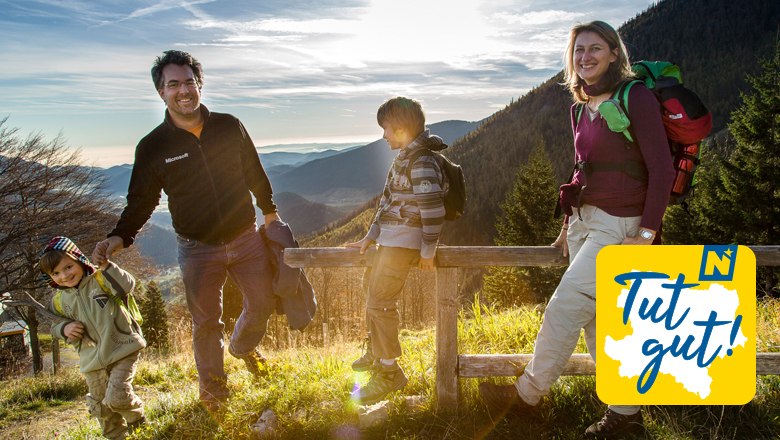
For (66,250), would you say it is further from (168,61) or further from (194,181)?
(168,61)

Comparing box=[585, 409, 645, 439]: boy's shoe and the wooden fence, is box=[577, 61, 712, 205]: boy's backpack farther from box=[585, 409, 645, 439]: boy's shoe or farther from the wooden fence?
box=[585, 409, 645, 439]: boy's shoe

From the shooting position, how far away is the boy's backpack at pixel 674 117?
8.45 feet

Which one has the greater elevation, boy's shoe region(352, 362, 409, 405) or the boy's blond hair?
the boy's blond hair

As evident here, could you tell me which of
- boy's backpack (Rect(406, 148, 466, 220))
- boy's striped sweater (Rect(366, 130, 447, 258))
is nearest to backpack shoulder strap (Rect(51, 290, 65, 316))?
boy's striped sweater (Rect(366, 130, 447, 258))

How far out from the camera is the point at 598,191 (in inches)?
108

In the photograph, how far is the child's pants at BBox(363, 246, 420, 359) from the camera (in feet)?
10.5

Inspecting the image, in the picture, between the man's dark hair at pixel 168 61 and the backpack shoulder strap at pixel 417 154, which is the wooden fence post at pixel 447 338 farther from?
the man's dark hair at pixel 168 61

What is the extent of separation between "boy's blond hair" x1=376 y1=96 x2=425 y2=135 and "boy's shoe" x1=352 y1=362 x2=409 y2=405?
169 cm

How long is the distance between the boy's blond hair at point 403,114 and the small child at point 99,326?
7.84 feet

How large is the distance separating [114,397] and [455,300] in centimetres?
268

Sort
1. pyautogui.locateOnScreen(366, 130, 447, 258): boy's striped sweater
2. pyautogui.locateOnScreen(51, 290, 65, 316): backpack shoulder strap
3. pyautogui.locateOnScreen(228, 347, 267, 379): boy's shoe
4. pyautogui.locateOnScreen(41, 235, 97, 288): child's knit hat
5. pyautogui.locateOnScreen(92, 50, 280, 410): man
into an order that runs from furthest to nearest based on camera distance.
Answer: pyautogui.locateOnScreen(228, 347, 267, 379): boy's shoe, pyautogui.locateOnScreen(51, 290, 65, 316): backpack shoulder strap, pyautogui.locateOnScreen(41, 235, 97, 288): child's knit hat, pyautogui.locateOnScreen(92, 50, 280, 410): man, pyautogui.locateOnScreen(366, 130, 447, 258): boy's striped sweater

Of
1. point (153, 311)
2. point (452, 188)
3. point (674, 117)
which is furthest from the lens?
point (153, 311)

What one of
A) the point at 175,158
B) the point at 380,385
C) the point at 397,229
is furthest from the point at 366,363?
the point at 175,158

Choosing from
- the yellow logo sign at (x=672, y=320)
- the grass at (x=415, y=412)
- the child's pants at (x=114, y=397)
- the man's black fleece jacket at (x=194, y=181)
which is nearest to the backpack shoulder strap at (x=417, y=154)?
the yellow logo sign at (x=672, y=320)
